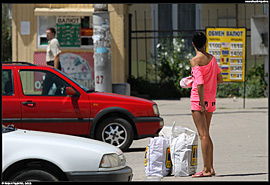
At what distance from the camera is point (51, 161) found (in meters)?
5.45

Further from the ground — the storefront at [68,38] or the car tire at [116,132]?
the storefront at [68,38]

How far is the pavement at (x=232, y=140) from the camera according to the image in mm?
7728

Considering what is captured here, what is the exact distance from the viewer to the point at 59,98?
9.52 metres

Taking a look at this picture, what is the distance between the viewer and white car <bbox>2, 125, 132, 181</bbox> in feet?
17.8

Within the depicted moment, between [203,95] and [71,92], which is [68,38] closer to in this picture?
[71,92]

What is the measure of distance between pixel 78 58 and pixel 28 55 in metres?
1.63

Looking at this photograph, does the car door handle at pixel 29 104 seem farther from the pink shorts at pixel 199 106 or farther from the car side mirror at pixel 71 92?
the pink shorts at pixel 199 106

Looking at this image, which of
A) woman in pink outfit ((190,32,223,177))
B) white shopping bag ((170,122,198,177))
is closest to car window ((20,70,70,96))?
white shopping bag ((170,122,198,177))

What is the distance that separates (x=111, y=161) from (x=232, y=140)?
603 cm

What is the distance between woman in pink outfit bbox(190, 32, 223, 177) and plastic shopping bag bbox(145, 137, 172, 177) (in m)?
0.41

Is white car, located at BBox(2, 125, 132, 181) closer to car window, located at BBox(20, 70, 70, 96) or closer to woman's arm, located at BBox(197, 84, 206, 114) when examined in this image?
woman's arm, located at BBox(197, 84, 206, 114)

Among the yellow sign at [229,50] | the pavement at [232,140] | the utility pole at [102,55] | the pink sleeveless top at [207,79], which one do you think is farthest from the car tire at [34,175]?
the yellow sign at [229,50]

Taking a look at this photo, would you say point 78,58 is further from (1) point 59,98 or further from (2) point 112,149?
(2) point 112,149

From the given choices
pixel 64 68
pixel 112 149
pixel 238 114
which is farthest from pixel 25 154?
pixel 64 68
